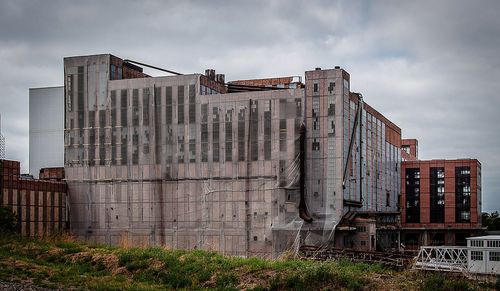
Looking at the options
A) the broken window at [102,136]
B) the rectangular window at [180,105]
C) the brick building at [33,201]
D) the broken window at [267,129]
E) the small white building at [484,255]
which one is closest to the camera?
the small white building at [484,255]

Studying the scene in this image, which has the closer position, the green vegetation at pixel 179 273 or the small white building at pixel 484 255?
the green vegetation at pixel 179 273

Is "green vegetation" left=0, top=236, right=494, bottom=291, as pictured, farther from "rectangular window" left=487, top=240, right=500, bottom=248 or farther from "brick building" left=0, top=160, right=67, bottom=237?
"brick building" left=0, top=160, right=67, bottom=237

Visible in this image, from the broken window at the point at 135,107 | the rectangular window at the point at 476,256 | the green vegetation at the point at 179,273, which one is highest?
the broken window at the point at 135,107

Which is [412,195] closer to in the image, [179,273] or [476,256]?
[476,256]

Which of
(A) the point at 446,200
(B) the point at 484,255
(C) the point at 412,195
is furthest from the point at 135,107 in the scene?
(A) the point at 446,200

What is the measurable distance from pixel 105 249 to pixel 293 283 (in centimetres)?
1370

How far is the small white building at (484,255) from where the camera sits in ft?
155

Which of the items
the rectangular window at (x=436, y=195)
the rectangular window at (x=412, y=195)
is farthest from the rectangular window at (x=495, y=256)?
the rectangular window at (x=412, y=195)

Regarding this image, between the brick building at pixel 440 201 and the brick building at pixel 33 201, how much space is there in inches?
2046

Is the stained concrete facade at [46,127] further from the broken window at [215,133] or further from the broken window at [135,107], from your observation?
the broken window at [215,133]

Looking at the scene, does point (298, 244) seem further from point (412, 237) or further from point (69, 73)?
point (412, 237)

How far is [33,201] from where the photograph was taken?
6341 cm

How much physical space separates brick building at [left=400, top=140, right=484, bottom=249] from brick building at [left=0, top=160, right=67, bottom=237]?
52.0 metres

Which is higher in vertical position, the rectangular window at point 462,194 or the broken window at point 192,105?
the broken window at point 192,105
